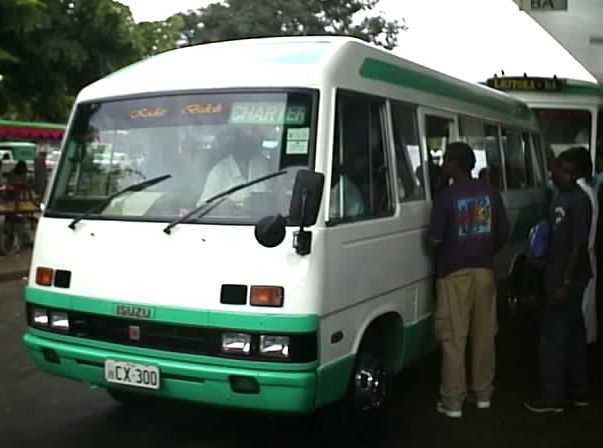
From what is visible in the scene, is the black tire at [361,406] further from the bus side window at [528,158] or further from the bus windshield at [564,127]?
the bus windshield at [564,127]

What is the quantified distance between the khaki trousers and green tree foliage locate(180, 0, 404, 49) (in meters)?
29.4

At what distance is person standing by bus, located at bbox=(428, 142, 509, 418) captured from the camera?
16.7ft

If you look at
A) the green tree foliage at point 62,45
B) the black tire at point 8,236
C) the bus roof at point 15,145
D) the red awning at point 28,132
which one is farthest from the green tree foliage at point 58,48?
the bus roof at point 15,145

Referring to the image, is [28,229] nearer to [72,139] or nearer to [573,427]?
[72,139]

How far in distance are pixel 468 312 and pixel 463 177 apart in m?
0.91

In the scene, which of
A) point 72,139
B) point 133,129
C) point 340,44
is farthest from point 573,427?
point 72,139

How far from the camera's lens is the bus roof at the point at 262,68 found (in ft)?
14.3

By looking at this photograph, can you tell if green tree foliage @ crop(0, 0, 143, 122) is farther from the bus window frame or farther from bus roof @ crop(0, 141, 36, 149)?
bus roof @ crop(0, 141, 36, 149)

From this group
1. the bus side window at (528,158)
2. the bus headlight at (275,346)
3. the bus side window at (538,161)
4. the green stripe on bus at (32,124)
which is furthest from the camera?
the green stripe on bus at (32,124)

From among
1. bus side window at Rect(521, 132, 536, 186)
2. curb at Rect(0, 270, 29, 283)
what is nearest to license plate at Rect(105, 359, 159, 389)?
bus side window at Rect(521, 132, 536, 186)

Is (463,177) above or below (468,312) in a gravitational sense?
above

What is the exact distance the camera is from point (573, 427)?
513 cm

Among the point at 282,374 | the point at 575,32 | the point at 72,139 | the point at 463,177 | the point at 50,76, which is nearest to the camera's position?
the point at 282,374

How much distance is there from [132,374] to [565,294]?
9.39 feet
